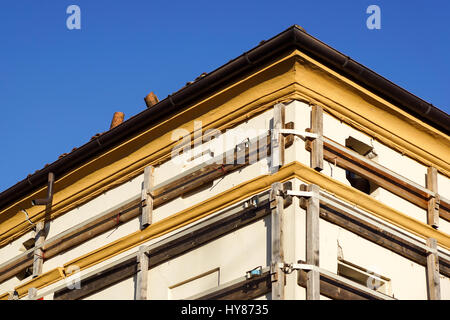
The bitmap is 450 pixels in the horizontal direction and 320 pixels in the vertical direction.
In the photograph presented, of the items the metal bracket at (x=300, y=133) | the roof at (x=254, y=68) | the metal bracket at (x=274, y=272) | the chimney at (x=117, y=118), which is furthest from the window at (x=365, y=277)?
the chimney at (x=117, y=118)

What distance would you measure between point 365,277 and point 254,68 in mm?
4353

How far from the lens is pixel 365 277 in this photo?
19500 millimetres

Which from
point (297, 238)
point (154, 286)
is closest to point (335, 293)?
point (297, 238)

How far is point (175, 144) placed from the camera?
21844mm

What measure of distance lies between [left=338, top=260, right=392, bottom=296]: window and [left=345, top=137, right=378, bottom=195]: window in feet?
5.99

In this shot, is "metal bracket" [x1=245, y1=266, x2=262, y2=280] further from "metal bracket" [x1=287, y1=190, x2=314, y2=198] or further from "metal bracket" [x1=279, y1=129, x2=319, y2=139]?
"metal bracket" [x1=279, y1=129, x2=319, y2=139]

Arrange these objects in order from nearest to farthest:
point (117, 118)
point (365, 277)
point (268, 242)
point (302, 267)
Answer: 1. point (302, 267)
2. point (268, 242)
3. point (365, 277)
4. point (117, 118)

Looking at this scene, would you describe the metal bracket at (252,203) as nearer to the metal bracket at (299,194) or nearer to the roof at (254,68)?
the metal bracket at (299,194)

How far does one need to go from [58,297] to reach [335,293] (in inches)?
256

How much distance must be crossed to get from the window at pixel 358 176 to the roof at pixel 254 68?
1.04 m

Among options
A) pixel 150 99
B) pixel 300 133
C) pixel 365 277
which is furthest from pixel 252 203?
pixel 150 99

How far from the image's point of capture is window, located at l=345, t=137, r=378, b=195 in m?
20.8

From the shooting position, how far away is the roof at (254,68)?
2022 cm

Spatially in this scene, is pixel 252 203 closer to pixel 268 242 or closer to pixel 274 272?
pixel 268 242
